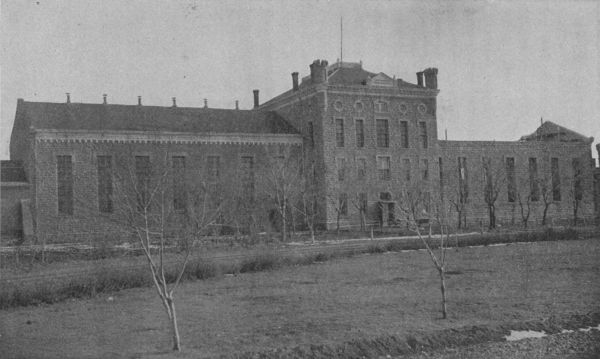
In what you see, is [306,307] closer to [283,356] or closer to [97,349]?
[283,356]

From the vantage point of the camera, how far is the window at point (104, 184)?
39.5 metres

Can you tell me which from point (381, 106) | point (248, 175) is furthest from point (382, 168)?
point (248, 175)

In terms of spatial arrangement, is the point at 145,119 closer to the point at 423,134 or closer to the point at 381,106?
the point at 381,106

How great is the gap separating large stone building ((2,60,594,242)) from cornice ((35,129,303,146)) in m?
0.07

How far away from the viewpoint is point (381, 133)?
1921 inches

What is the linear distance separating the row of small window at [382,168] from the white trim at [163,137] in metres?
3.69

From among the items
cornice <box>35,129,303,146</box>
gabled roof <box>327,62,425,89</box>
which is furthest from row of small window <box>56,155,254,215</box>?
gabled roof <box>327,62,425,89</box>

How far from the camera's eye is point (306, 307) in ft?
49.0

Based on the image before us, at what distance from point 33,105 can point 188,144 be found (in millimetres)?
10166

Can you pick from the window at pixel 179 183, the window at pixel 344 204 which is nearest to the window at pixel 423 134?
the window at pixel 344 204

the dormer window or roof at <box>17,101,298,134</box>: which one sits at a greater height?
the dormer window

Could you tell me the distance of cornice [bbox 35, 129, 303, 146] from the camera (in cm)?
3803

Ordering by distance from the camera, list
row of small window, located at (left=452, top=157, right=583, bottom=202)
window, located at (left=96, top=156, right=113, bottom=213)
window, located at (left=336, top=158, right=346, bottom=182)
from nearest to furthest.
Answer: window, located at (left=96, top=156, right=113, bottom=213), window, located at (left=336, top=158, right=346, bottom=182), row of small window, located at (left=452, top=157, right=583, bottom=202)

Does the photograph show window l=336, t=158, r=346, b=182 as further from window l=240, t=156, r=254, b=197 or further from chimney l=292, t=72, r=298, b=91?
chimney l=292, t=72, r=298, b=91
